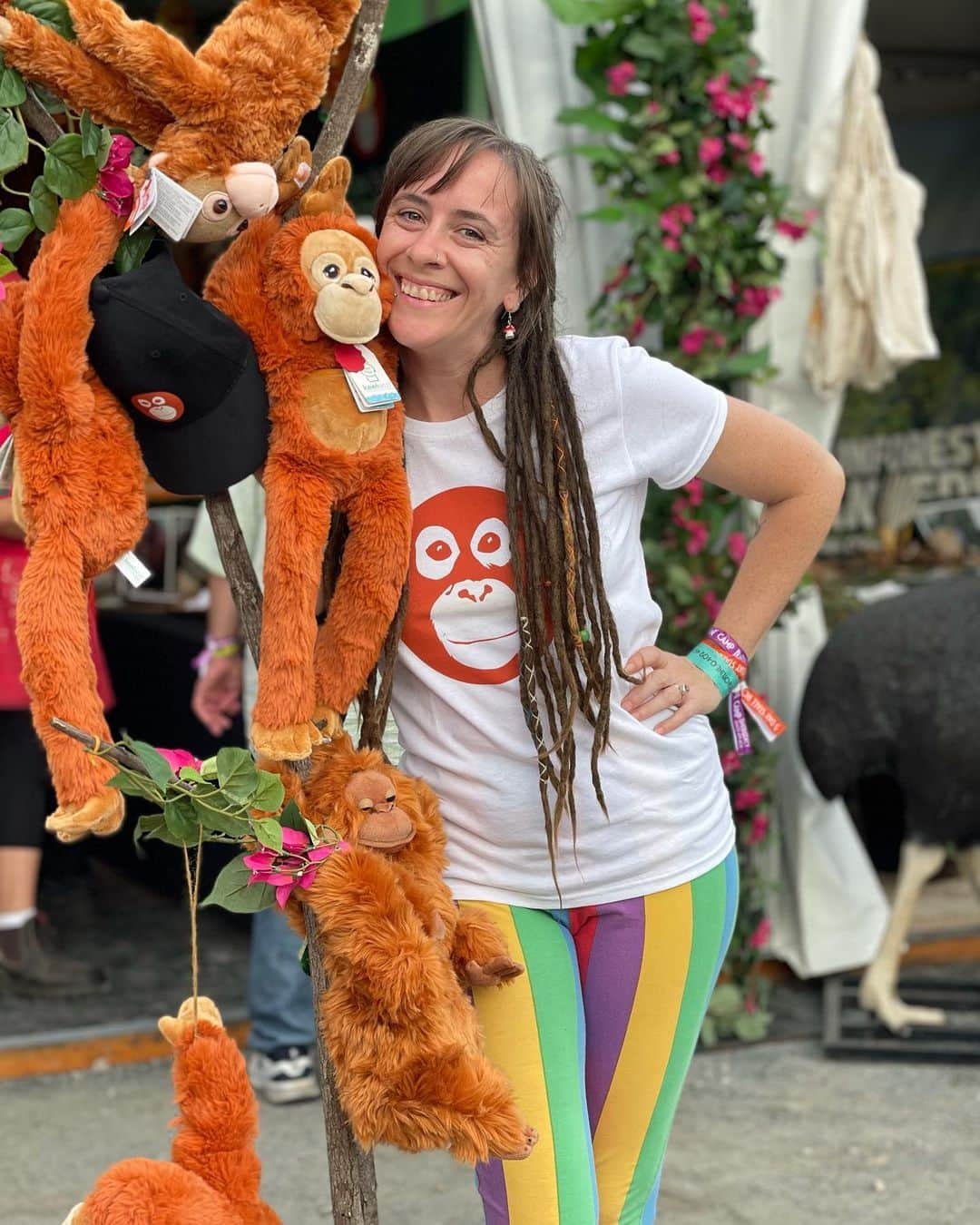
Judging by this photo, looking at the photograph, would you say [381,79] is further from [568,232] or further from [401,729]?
[401,729]

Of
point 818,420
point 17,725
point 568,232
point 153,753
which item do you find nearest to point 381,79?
point 568,232

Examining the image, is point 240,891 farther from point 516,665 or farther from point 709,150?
point 709,150

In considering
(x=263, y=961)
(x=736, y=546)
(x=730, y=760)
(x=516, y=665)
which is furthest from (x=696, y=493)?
(x=516, y=665)

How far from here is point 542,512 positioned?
1.89 metres

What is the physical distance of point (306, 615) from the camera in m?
1.73

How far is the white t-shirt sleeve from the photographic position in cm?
199

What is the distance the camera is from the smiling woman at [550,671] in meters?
1.90

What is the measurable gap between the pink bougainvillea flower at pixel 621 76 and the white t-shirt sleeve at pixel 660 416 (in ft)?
6.41

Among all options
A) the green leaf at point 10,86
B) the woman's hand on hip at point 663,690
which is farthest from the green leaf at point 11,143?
the woman's hand on hip at point 663,690

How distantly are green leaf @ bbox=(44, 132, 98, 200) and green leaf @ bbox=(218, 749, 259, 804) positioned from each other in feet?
2.00

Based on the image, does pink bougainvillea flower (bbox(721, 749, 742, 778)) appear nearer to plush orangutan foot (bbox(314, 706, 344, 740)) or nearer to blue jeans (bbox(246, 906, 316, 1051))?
blue jeans (bbox(246, 906, 316, 1051))

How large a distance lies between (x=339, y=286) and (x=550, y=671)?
53cm

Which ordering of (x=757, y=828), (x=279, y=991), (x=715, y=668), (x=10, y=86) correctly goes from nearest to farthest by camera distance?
(x=10, y=86) → (x=715, y=668) → (x=279, y=991) → (x=757, y=828)

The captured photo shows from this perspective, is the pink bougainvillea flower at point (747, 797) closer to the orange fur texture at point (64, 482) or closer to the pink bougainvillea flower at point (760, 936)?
the pink bougainvillea flower at point (760, 936)
